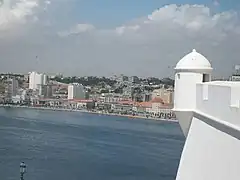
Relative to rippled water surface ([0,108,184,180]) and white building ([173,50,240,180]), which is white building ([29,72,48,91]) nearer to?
rippled water surface ([0,108,184,180])

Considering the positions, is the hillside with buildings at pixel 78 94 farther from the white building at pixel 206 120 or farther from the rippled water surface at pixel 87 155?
the white building at pixel 206 120

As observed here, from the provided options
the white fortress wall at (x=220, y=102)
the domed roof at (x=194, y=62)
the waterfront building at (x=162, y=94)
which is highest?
the waterfront building at (x=162, y=94)

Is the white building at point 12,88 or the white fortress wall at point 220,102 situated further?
the white building at point 12,88

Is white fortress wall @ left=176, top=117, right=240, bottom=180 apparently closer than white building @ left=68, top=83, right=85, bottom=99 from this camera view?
Yes

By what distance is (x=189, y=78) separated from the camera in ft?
15.9

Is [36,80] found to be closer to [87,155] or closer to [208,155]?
[87,155]

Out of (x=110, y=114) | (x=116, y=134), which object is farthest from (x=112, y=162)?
(x=110, y=114)

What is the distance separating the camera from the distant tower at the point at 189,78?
4836mm

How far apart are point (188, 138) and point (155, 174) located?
28.2 m

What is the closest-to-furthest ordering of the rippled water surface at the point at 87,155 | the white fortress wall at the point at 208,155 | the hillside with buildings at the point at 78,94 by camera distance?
the white fortress wall at the point at 208,155
the rippled water surface at the point at 87,155
the hillside with buildings at the point at 78,94

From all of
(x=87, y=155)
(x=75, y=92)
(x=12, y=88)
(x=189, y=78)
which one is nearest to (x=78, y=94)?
(x=75, y=92)

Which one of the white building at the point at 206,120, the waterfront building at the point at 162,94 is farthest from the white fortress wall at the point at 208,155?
the waterfront building at the point at 162,94

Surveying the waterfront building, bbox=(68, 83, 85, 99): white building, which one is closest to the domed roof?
the waterfront building

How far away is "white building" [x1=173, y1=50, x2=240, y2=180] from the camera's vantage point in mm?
3498
